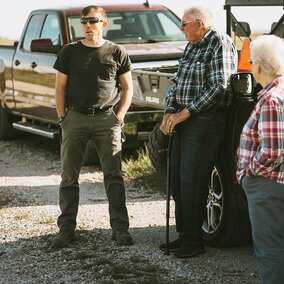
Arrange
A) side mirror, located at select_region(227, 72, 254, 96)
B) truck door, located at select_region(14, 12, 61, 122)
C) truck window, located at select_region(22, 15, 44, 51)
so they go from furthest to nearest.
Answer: truck window, located at select_region(22, 15, 44, 51) → truck door, located at select_region(14, 12, 61, 122) → side mirror, located at select_region(227, 72, 254, 96)

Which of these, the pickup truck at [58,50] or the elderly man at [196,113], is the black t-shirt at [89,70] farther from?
the pickup truck at [58,50]

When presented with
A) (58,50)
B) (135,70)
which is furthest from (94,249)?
(58,50)

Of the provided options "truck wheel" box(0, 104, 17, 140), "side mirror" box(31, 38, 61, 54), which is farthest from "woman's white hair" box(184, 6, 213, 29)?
"truck wheel" box(0, 104, 17, 140)

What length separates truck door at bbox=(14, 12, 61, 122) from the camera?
1092 centimetres

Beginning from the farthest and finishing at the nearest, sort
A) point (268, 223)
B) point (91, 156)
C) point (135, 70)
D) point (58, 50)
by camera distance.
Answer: point (58, 50) < point (91, 156) < point (135, 70) < point (268, 223)

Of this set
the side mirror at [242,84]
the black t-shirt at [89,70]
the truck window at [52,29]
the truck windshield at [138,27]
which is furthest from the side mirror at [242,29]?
the side mirror at [242,84]

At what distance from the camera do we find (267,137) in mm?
4371

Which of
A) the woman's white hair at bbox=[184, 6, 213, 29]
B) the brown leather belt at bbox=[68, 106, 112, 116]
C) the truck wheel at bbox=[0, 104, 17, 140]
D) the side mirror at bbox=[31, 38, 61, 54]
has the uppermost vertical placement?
the woman's white hair at bbox=[184, 6, 213, 29]

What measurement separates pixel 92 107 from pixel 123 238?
39.2 inches

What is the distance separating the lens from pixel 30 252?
259 inches

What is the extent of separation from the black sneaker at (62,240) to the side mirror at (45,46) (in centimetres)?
416

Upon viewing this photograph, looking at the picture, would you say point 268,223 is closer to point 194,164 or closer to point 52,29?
point 194,164

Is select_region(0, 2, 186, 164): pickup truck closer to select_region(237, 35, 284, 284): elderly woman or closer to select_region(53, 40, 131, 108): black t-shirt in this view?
select_region(53, 40, 131, 108): black t-shirt

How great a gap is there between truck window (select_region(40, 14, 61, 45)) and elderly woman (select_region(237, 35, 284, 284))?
6.57m
